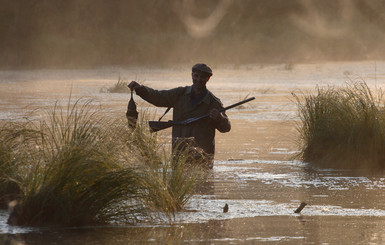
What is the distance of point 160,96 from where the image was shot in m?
8.27

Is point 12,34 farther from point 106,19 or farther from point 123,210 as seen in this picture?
point 123,210

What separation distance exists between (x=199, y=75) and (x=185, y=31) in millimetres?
55004

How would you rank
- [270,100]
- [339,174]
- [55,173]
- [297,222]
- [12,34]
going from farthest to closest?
[12,34] → [270,100] → [339,174] → [297,222] → [55,173]

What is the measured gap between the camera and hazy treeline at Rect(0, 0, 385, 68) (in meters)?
53.6

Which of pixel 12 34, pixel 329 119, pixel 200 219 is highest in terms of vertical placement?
pixel 12 34

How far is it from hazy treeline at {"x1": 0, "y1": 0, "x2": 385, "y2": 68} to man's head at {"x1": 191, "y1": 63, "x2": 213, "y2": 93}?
40168 millimetres

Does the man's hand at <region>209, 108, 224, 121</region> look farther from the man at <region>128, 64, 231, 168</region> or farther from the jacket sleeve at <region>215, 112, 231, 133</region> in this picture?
the man at <region>128, 64, 231, 168</region>

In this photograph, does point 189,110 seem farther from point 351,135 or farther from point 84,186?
point 84,186

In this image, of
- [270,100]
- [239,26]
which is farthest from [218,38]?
[270,100]

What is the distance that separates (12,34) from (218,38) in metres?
13.6

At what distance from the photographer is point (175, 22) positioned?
213ft

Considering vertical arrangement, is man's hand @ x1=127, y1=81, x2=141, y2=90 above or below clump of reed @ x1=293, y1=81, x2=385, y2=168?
above

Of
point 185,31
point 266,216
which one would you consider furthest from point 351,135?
point 185,31

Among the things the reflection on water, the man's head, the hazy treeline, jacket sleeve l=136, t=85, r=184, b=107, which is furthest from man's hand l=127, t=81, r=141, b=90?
the hazy treeline
